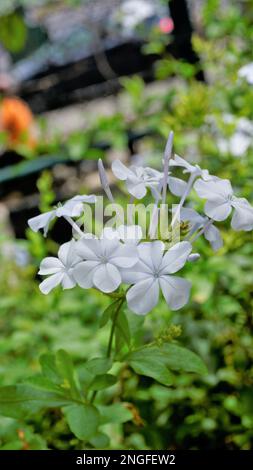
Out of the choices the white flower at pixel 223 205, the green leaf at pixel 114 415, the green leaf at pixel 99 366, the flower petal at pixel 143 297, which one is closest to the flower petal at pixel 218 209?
the white flower at pixel 223 205

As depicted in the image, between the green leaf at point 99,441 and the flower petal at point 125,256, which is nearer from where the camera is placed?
the flower petal at point 125,256

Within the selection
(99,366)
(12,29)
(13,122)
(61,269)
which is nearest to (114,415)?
(99,366)

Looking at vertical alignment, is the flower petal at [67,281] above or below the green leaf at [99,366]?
above

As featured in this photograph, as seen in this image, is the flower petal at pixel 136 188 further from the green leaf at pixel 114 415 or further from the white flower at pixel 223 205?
the green leaf at pixel 114 415

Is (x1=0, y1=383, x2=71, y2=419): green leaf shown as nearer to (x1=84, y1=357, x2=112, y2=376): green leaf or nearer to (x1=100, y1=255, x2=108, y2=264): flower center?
(x1=84, y1=357, x2=112, y2=376): green leaf

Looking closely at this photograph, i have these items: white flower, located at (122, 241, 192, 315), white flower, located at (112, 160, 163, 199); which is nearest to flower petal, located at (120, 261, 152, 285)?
white flower, located at (122, 241, 192, 315)

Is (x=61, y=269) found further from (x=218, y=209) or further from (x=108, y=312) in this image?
(x=218, y=209)
